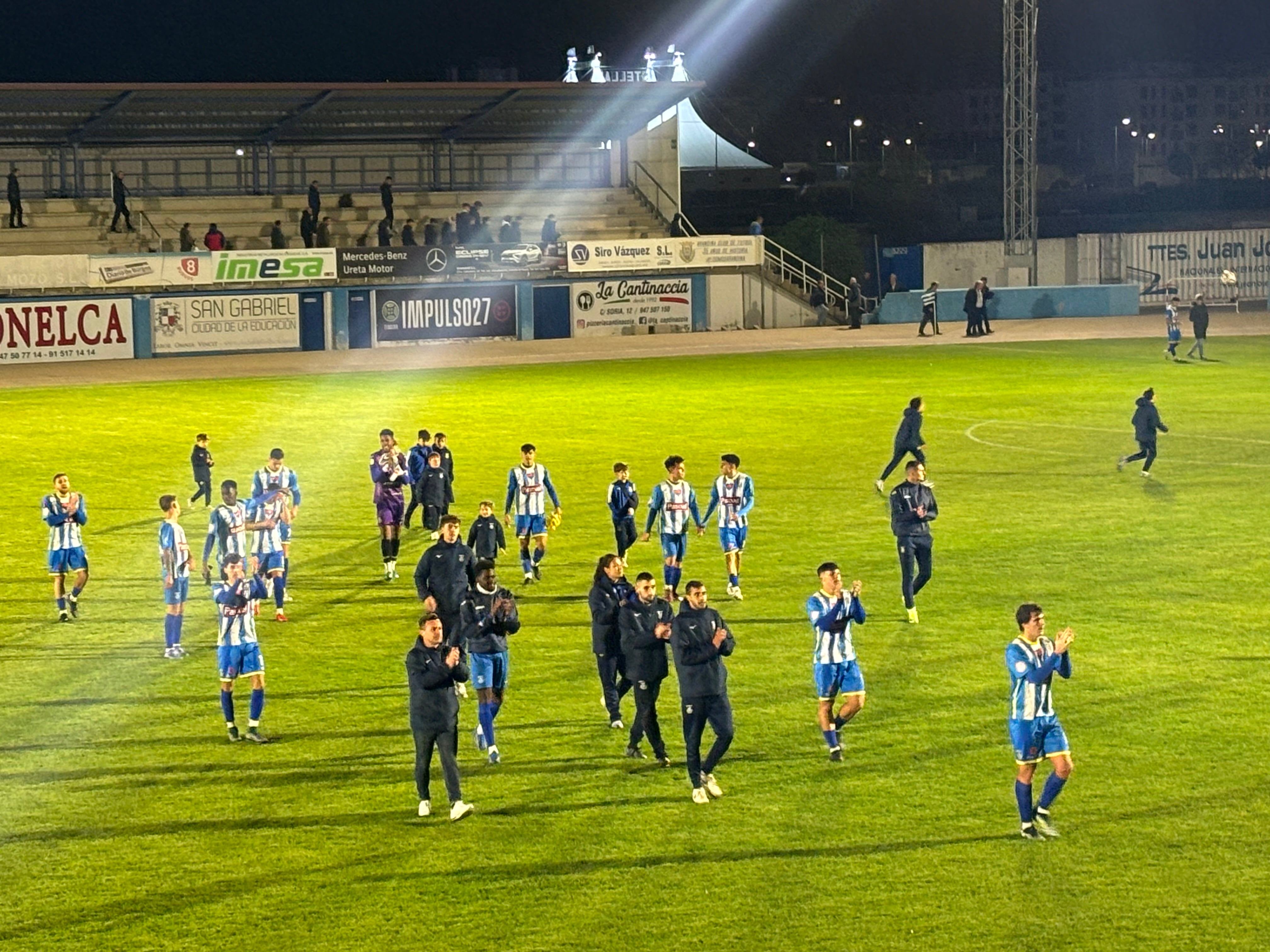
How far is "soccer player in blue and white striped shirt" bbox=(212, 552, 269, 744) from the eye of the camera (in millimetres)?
14930

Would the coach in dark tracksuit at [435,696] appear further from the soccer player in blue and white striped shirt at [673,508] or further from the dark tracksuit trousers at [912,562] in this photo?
the dark tracksuit trousers at [912,562]

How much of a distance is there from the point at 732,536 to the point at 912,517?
8.37 ft

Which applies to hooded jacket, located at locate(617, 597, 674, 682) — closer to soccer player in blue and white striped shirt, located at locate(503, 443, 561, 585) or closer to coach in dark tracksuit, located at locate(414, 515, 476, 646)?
coach in dark tracksuit, located at locate(414, 515, 476, 646)

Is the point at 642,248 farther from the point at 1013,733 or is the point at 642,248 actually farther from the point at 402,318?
the point at 1013,733

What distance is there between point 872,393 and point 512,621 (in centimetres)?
3119

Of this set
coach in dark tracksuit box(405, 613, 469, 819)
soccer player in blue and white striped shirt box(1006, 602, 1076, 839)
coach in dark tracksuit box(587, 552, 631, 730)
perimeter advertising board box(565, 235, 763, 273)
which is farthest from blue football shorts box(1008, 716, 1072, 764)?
perimeter advertising board box(565, 235, 763, 273)

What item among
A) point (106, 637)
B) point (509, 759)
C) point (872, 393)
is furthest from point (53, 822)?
point (872, 393)

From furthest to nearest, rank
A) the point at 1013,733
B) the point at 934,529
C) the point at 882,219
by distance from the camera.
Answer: the point at 882,219
the point at 934,529
the point at 1013,733

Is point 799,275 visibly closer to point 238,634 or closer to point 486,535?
point 486,535

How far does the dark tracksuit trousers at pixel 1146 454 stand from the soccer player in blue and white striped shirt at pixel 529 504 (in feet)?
39.1

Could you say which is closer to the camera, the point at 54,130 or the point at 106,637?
the point at 106,637

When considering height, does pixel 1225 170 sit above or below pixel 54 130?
above

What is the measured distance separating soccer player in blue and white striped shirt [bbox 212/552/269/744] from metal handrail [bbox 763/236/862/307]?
175 ft

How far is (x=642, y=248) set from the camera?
64.7 meters
